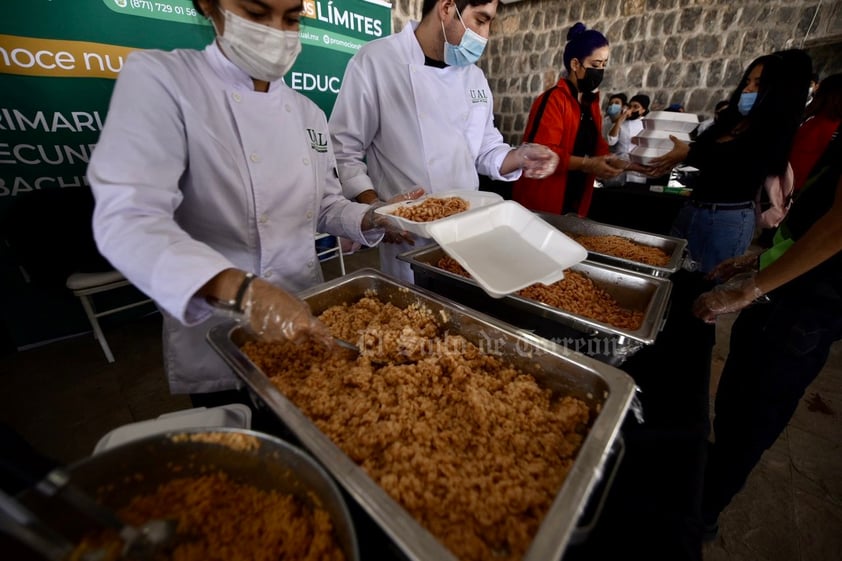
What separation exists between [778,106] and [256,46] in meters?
2.66

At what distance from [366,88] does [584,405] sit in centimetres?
170

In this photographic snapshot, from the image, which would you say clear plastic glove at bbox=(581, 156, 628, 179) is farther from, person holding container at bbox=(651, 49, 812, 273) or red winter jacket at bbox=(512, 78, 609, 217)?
person holding container at bbox=(651, 49, 812, 273)

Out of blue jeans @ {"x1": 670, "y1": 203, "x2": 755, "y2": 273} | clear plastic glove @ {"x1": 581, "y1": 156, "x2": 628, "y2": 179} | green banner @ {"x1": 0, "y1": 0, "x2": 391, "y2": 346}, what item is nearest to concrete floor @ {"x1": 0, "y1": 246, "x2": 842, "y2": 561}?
green banner @ {"x1": 0, "y1": 0, "x2": 391, "y2": 346}

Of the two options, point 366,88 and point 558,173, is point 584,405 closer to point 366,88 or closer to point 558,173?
point 366,88

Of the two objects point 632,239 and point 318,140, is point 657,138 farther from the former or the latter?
point 318,140

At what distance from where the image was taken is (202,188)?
0.97 meters

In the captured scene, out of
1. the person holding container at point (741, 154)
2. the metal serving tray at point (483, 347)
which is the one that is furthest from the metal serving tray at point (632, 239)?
the metal serving tray at point (483, 347)

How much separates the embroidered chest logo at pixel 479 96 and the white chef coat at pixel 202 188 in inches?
41.2

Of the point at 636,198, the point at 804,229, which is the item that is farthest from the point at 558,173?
the point at 804,229

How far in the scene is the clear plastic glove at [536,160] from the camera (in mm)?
1989

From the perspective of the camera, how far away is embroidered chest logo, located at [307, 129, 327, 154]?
1.24 metres

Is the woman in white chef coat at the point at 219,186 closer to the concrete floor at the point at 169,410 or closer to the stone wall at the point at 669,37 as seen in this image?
the concrete floor at the point at 169,410

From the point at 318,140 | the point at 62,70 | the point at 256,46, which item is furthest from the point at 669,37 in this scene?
the point at 62,70

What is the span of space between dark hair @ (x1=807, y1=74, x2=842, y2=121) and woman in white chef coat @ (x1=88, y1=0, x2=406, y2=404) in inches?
158
